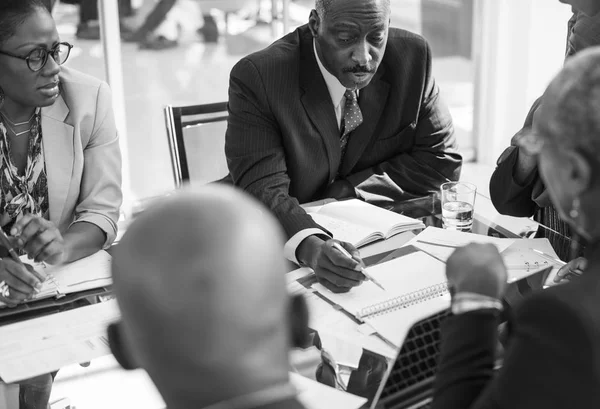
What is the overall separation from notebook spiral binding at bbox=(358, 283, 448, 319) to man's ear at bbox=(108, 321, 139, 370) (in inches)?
28.7

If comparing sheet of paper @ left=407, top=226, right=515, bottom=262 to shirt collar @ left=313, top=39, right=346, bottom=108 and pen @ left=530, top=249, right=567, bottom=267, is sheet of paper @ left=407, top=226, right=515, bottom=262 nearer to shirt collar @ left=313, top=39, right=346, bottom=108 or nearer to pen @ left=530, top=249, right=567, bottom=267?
pen @ left=530, top=249, right=567, bottom=267

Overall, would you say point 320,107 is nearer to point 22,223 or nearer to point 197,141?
point 197,141

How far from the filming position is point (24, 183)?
2.05m

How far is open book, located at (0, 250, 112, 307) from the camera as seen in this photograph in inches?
67.7

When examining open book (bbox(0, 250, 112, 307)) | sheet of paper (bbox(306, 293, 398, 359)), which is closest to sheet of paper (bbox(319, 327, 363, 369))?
sheet of paper (bbox(306, 293, 398, 359))

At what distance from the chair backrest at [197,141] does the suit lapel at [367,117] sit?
0.54 meters

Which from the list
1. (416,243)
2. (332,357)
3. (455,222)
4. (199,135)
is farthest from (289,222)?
(199,135)

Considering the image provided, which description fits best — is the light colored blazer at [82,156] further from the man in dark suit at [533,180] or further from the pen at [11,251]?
the man in dark suit at [533,180]

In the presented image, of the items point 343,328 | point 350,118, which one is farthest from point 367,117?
point 343,328

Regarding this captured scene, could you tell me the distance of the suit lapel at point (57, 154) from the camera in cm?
207

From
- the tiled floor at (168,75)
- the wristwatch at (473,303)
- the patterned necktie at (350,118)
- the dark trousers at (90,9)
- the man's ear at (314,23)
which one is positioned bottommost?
the tiled floor at (168,75)

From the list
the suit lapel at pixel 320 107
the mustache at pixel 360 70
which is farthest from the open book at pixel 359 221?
the mustache at pixel 360 70

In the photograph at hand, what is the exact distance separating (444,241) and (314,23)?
0.83 metres

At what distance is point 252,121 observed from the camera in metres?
2.33
